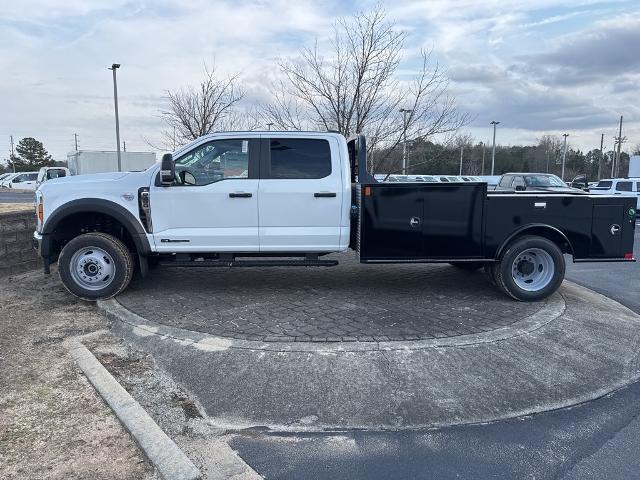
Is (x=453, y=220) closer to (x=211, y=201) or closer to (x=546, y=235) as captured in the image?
(x=546, y=235)

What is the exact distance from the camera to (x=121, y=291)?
6.42 metres

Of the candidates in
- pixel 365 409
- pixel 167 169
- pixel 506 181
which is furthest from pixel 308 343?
pixel 506 181

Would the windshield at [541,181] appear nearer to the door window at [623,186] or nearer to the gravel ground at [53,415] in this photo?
the door window at [623,186]

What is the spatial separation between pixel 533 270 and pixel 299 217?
3128mm

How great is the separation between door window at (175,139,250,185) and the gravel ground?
2.02m

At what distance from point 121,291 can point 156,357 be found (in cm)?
220

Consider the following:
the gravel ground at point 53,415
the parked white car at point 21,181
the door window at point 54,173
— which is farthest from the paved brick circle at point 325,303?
the parked white car at point 21,181

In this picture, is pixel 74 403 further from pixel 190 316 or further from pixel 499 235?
pixel 499 235

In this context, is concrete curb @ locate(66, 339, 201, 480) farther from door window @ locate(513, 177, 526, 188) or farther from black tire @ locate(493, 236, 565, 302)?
door window @ locate(513, 177, 526, 188)

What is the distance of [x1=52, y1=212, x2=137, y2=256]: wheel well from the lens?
20.8ft

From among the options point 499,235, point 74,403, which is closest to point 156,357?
point 74,403

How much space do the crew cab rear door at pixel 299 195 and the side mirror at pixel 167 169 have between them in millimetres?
1056

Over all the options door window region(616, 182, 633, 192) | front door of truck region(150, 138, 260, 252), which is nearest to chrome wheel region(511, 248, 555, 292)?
front door of truck region(150, 138, 260, 252)

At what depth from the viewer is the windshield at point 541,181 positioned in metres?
18.8
